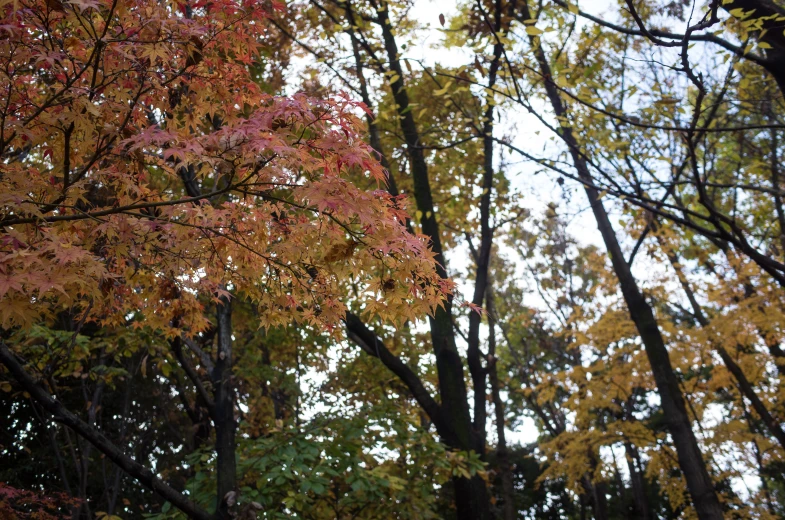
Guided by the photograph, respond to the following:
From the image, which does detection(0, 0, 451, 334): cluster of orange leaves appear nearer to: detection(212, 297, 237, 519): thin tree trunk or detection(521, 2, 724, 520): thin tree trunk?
detection(212, 297, 237, 519): thin tree trunk

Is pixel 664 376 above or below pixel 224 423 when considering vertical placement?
above

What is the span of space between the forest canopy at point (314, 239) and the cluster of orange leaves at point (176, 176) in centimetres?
2

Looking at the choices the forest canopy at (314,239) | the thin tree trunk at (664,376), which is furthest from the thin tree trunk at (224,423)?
the thin tree trunk at (664,376)

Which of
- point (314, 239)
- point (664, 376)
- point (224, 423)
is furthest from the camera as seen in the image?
point (664, 376)

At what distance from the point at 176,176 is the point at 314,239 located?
2.79 feet

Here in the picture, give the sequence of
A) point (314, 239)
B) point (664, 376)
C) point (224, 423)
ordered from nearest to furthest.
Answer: point (314, 239), point (224, 423), point (664, 376)

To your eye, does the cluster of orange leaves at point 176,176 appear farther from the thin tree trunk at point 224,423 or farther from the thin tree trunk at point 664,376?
the thin tree trunk at point 664,376

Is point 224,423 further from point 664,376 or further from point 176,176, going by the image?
point 664,376

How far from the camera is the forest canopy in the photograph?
A: 273 cm

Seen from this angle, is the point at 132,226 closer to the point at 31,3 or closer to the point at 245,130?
the point at 245,130

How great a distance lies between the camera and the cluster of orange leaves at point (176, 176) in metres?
2.50

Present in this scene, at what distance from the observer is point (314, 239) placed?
3.16 meters

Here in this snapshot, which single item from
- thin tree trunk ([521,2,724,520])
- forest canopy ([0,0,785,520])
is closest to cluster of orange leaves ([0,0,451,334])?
forest canopy ([0,0,785,520])

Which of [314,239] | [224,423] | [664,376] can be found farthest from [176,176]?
[664,376]
